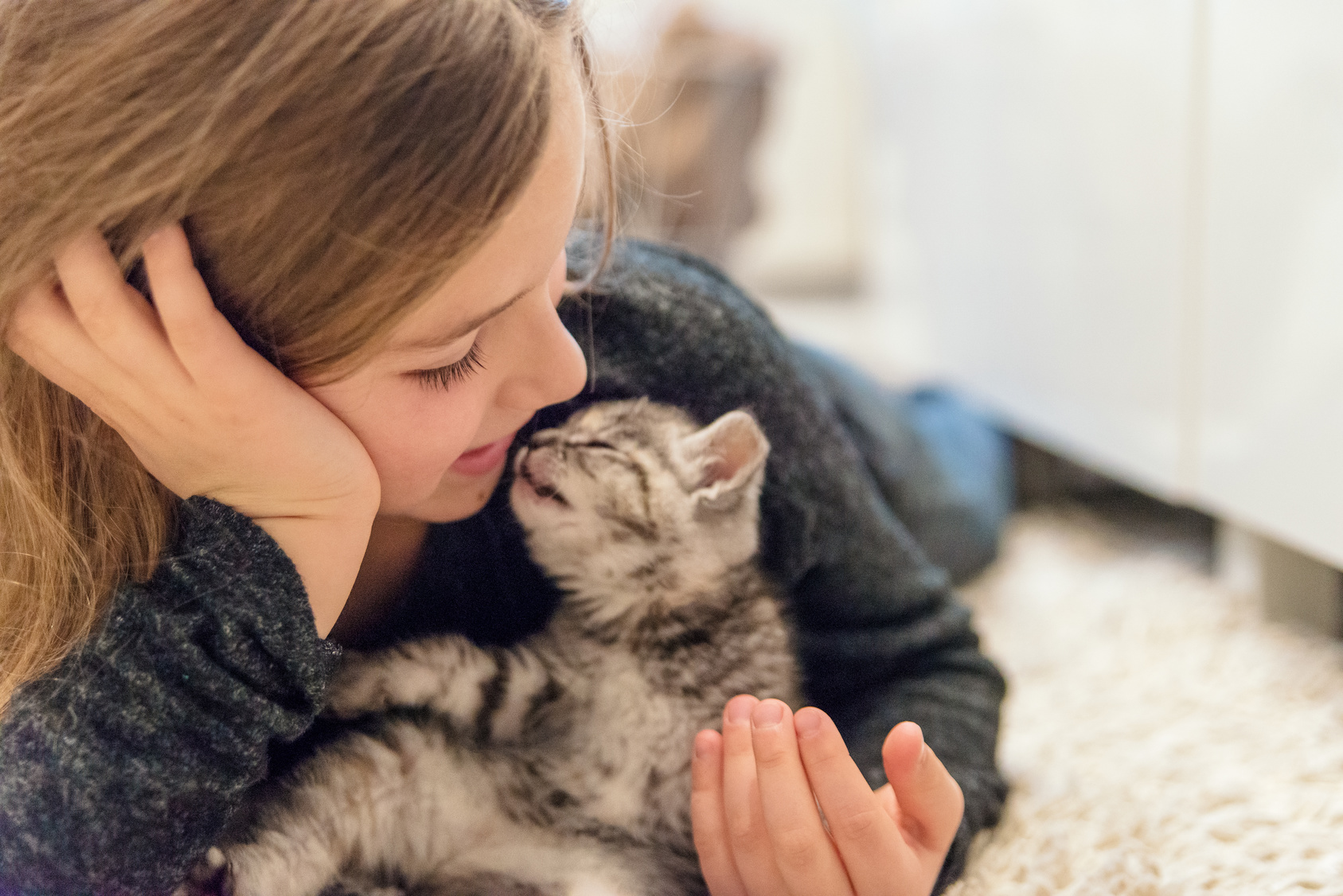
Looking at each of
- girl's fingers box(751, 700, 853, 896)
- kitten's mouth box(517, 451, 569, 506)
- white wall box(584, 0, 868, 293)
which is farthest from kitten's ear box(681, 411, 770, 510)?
white wall box(584, 0, 868, 293)

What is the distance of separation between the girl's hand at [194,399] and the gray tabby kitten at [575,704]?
0.14 metres

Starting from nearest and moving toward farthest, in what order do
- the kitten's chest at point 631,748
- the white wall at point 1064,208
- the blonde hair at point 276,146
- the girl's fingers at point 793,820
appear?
the blonde hair at point 276,146, the girl's fingers at point 793,820, the kitten's chest at point 631,748, the white wall at point 1064,208

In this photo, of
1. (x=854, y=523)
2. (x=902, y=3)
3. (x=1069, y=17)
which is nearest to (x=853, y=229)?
(x=902, y=3)

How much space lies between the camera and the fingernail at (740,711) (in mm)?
670

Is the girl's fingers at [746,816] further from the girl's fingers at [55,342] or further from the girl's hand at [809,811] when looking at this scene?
the girl's fingers at [55,342]

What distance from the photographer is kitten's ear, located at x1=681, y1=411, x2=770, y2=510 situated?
31.5 inches

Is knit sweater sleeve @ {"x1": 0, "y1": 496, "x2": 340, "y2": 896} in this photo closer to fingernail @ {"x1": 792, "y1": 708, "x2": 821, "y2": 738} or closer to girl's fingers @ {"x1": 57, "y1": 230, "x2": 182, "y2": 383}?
girl's fingers @ {"x1": 57, "y1": 230, "x2": 182, "y2": 383}

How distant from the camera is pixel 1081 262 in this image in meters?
1.38

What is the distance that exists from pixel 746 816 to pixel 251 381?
1.31 feet

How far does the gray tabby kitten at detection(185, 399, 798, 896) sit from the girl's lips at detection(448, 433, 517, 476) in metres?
0.02

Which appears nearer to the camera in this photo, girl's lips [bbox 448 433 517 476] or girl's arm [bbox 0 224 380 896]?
girl's arm [bbox 0 224 380 896]

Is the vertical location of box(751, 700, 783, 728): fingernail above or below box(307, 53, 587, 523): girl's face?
below

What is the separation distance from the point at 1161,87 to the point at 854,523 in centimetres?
67

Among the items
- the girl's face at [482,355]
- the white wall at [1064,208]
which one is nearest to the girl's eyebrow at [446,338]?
the girl's face at [482,355]
